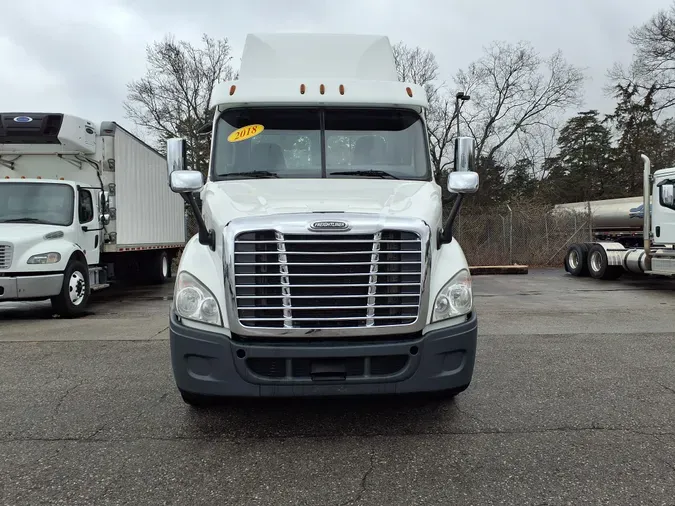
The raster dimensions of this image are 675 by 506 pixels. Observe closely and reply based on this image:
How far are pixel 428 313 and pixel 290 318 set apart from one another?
938mm

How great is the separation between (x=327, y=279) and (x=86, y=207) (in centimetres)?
804

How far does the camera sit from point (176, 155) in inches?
165

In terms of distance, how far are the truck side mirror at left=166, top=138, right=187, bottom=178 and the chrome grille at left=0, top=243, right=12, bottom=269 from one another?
5.46 metres

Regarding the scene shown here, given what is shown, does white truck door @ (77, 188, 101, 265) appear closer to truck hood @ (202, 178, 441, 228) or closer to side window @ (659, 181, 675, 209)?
truck hood @ (202, 178, 441, 228)

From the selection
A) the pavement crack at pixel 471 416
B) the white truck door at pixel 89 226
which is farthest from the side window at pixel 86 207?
the pavement crack at pixel 471 416

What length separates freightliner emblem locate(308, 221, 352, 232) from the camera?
11.1 ft

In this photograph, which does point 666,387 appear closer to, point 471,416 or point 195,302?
point 471,416

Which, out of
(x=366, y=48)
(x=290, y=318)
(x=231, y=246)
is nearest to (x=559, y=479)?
(x=290, y=318)

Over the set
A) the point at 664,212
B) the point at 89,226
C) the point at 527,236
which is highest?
the point at 664,212

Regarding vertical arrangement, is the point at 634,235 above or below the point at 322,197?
below

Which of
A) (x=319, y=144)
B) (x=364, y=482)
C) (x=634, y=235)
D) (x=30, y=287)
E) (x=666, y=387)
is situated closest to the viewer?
(x=364, y=482)

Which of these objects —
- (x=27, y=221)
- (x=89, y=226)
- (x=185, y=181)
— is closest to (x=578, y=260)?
(x=89, y=226)

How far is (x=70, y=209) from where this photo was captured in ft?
30.7

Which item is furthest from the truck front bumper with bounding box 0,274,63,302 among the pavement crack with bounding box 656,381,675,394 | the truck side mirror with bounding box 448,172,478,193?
the pavement crack with bounding box 656,381,675,394
